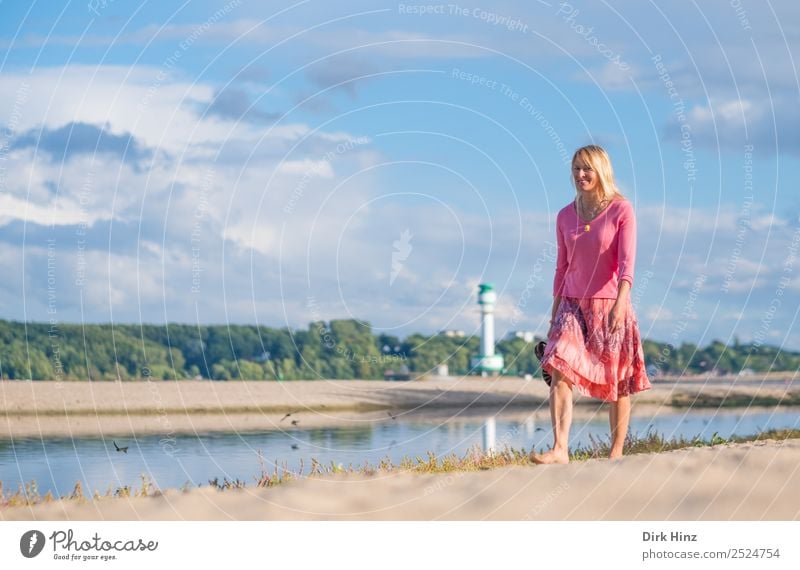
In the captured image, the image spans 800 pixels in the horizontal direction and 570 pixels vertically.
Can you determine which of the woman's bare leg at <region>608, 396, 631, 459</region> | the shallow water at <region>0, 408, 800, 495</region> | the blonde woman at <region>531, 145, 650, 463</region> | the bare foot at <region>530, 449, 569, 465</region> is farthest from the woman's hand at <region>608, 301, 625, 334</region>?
the shallow water at <region>0, 408, 800, 495</region>

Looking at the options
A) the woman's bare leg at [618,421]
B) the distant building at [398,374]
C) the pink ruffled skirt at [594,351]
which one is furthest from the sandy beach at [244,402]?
the pink ruffled skirt at [594,351]

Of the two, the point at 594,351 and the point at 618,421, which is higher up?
the point at 594,351

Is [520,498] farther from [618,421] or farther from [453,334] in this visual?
[453,334]

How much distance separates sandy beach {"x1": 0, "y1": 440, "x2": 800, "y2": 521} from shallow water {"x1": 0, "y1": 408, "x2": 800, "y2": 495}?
12.2ft

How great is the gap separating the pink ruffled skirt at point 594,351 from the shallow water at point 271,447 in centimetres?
288

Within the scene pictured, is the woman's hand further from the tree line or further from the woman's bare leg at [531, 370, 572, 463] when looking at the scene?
the tree line

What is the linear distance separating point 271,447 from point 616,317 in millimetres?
14551

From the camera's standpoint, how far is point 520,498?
40.3ft

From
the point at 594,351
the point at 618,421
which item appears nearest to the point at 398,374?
the point at 618,421

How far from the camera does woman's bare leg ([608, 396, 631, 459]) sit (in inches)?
564

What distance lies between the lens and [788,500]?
12.5 metres

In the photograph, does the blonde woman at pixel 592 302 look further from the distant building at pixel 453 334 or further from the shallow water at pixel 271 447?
the distant building at pixel 453 334
